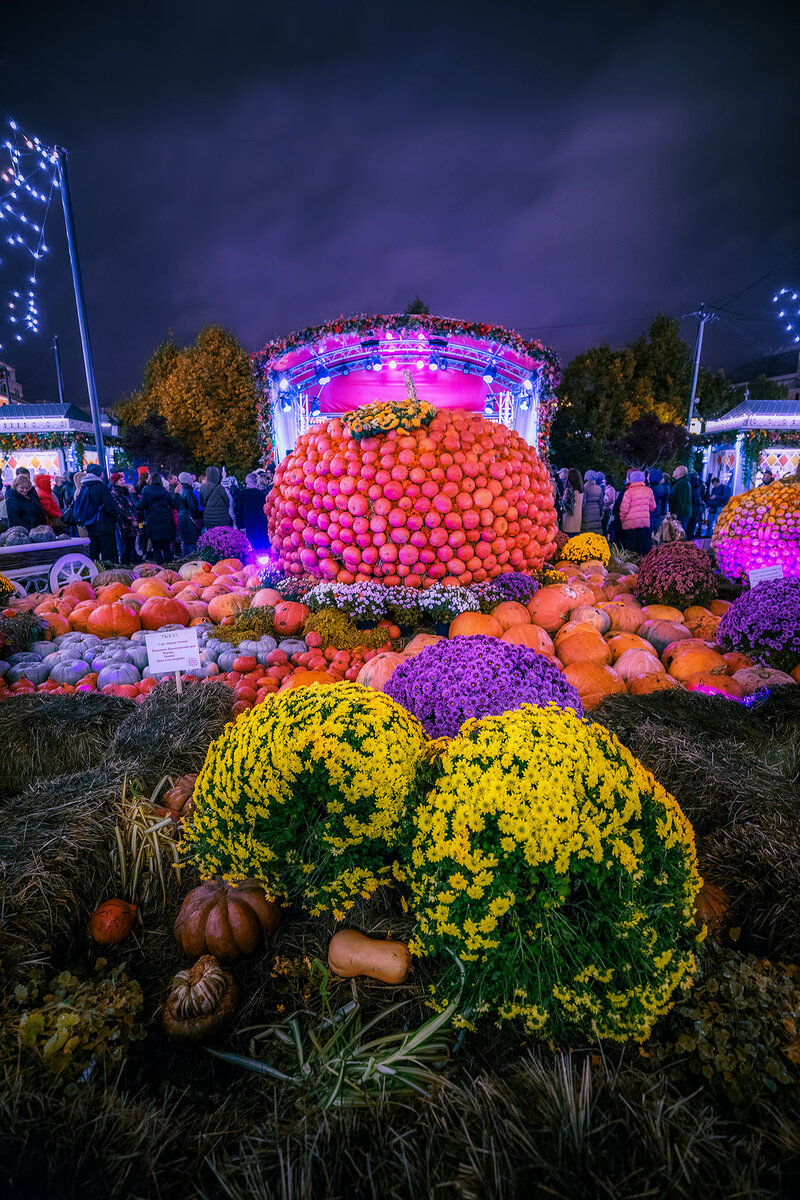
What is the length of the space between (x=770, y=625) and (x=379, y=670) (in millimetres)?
2780

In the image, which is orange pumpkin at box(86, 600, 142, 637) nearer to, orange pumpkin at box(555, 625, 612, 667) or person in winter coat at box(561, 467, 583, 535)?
orange pumpkin at box(555, 625, 612, 667)

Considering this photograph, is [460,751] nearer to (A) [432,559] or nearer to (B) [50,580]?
(A) [432,559]

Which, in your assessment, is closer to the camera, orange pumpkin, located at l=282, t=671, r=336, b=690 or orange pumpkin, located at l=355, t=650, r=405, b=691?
orange pumpkin, located at l=355, t=650, r=405, b=691

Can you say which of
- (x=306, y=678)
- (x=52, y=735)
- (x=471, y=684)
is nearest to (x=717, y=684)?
(x=471, y=684)

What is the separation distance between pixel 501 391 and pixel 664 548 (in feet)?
19.9

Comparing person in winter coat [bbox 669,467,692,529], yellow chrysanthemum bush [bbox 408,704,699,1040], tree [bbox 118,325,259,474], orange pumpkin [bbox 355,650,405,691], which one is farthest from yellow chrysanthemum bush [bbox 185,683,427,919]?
tree [bbox 118,325,259,474]

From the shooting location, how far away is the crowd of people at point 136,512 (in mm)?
8156

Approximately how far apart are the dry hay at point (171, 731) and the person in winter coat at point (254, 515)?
6.34 metres

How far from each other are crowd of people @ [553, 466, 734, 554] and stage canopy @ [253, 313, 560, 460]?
1896 millimetres

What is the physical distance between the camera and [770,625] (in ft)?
12.5

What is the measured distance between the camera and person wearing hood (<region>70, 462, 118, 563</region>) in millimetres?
7980

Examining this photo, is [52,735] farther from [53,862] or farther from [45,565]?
[45,565]

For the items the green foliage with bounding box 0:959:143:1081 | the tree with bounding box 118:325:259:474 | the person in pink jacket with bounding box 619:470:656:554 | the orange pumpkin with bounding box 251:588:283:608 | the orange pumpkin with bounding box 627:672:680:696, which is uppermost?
the tree with bounding box 118:325:259:474

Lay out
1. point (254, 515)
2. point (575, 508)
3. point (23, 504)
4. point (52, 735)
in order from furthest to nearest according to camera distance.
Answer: point (575, 508) < point (254, 515) < point (23, 504) < point (52, 735)
